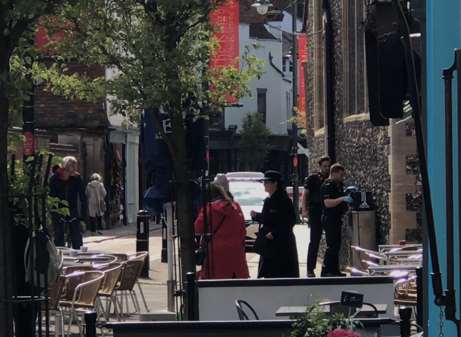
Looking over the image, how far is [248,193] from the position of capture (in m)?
24.0

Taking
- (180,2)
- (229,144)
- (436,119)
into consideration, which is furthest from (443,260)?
(229,144)

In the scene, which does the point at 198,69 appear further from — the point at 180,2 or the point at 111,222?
the point at 111,222

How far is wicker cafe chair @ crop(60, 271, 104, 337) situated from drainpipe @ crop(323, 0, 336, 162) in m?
10.9

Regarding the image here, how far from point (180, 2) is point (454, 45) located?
6.58 meters

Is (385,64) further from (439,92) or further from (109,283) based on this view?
(109,283)

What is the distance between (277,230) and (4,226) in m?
5.52

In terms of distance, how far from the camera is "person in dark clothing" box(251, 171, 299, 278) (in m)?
12.1

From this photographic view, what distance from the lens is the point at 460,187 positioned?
393 centimetres

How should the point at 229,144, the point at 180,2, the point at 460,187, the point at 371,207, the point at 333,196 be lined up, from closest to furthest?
1. the point at 460,187
2. the point at 180,2
3. the point at 333,196
4. the point at 371,207
5. the point at 229,144

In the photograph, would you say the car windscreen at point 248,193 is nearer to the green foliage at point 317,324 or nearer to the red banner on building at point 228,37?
the red banner on building at point 228,37

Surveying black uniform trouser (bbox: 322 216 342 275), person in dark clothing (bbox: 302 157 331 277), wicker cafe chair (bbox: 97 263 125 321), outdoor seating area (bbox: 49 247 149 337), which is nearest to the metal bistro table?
outdoor seating area (bbox: 49 247 149 337)

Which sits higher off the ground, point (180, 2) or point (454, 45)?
point (180, 2)

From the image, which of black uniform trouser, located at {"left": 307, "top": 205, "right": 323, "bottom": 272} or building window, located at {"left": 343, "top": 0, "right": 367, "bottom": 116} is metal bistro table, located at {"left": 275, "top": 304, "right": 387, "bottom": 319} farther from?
building window, located at {"left": 343, "top": 0, "right": 367, "bottom": 116}

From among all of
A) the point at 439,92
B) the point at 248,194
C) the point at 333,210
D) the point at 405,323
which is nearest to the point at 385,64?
the point at 439,92
